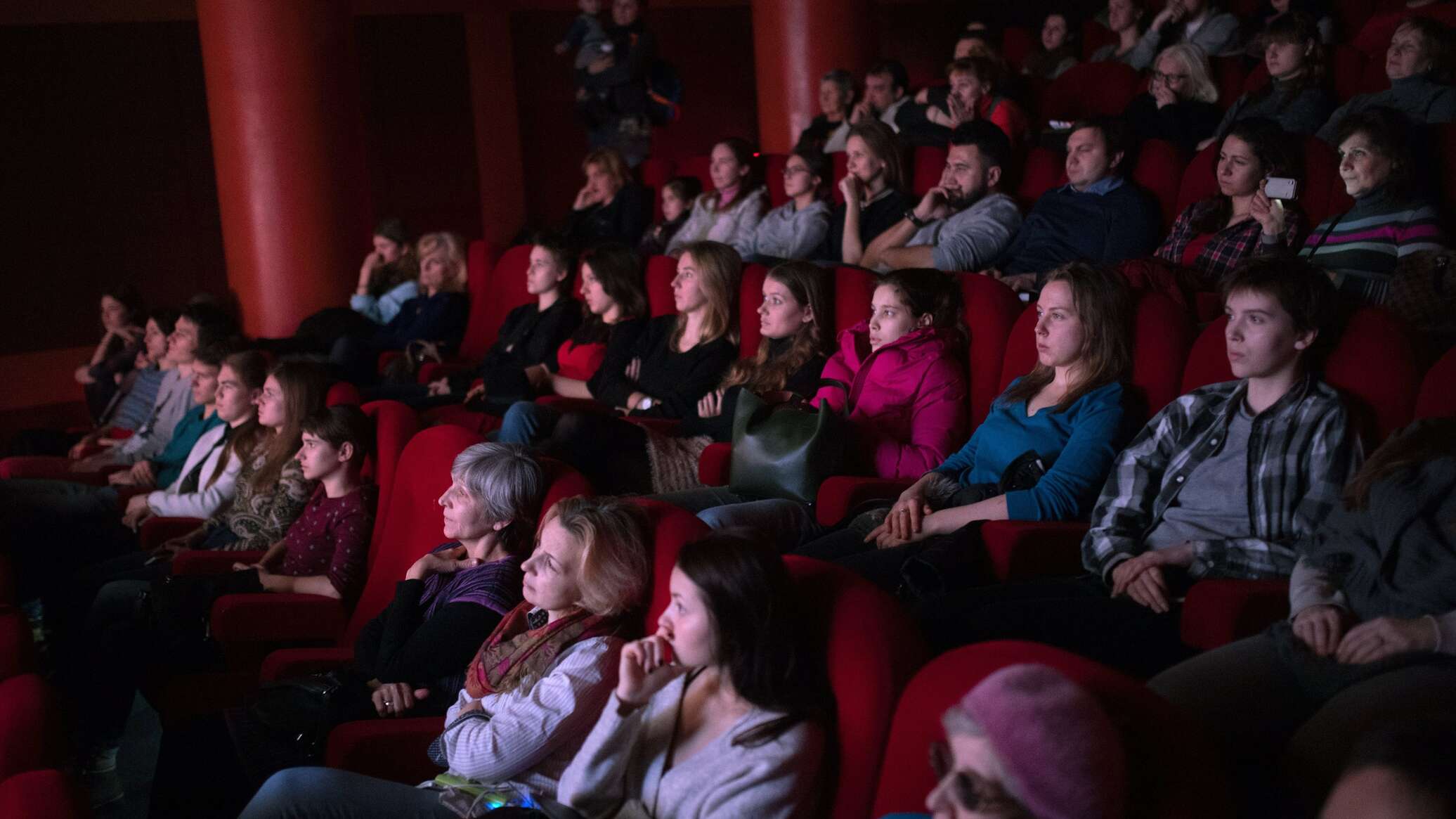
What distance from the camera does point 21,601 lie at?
3.79 m

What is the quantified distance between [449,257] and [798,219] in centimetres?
152

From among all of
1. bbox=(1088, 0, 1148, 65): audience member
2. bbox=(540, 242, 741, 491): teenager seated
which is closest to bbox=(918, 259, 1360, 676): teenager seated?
bbox=(540, 242, 741, 491): teenager seated

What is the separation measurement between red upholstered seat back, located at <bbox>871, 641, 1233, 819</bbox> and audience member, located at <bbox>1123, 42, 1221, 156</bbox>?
291cm

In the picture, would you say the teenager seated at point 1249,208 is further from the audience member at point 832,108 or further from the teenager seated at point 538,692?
the audience member at point 832,108

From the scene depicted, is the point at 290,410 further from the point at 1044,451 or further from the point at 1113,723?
the point at 1113,723

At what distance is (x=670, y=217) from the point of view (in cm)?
498

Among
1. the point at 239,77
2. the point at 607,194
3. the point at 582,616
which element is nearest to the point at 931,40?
the point at 607,194

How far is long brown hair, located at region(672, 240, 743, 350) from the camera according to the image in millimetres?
3584

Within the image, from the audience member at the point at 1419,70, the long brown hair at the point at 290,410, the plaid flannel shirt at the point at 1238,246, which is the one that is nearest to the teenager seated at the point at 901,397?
the plaid flannel shirt at the point at 1238,246

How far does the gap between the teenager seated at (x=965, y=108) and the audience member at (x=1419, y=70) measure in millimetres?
1218

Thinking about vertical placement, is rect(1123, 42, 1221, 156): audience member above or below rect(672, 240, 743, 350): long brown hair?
above

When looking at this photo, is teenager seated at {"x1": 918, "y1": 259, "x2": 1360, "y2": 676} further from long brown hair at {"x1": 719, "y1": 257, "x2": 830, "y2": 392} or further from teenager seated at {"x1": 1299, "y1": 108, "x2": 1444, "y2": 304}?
long brown hair at {"x1": 719, "y1": 257, "x2": 830, "y2": 392}

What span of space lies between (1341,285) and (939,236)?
126 centimetres

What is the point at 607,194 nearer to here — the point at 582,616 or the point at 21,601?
the point at 21,601
